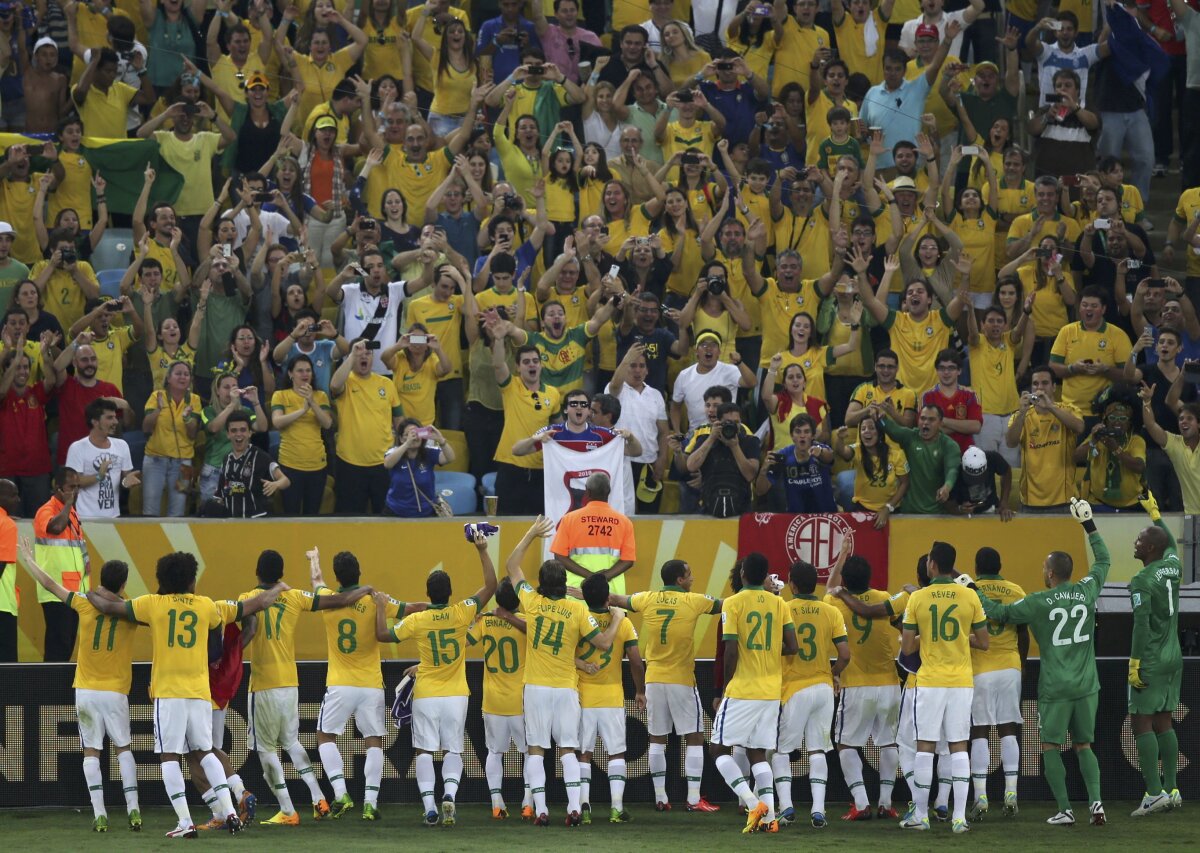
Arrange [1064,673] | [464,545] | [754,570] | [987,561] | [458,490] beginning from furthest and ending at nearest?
[458,490], [464,545], [987,561], [754,570], [1064,673]

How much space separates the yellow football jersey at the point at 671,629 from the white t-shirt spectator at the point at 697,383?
402 centimetres

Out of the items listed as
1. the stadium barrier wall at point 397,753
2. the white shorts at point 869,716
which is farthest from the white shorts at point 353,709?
→ the white shorts at point 869,716

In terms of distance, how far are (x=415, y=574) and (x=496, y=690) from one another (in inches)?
137

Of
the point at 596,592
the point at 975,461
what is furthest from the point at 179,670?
the point at 975,461

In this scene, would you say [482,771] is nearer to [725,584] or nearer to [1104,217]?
[725,584]

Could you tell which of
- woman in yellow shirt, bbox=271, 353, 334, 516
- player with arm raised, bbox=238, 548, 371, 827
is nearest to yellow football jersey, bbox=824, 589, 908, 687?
player with arm raised, bbox=238, 548, 371, 827

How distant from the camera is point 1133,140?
877 inches

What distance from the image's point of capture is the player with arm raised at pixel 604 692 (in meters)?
14.5

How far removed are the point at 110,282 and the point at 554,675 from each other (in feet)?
26.4

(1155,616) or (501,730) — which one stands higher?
(1155,616)

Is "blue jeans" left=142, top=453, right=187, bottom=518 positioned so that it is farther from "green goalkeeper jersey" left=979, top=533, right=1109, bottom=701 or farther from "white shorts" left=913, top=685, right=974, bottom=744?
"green goalkeeper jersey" left=979, top=533, right=1109, bottom=701

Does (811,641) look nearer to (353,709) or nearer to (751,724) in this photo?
(751,724)

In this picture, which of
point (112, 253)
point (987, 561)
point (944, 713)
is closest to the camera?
point (944, 713)

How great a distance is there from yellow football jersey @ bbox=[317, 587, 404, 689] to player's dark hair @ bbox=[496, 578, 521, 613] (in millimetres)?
754
